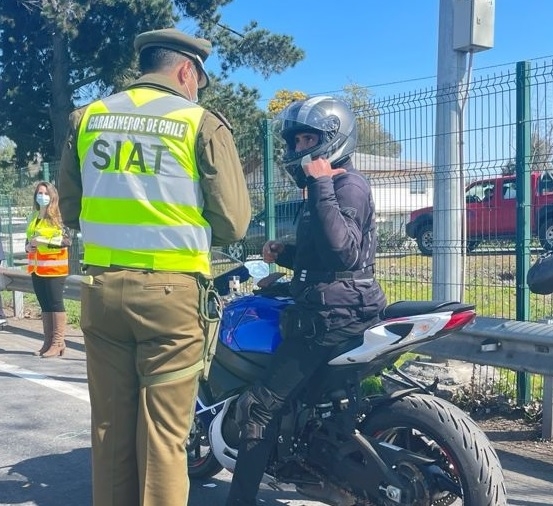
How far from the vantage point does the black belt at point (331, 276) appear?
3434mm

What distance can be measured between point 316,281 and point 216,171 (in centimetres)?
82

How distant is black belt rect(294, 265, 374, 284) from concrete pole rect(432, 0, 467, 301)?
7.91 ft

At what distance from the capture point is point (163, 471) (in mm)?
2994

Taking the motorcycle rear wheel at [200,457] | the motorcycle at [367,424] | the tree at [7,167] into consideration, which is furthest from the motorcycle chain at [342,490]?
the tree at [7,167]

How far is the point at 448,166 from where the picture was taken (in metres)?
5.74

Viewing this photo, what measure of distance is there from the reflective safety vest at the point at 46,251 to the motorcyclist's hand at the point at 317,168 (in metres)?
5.20

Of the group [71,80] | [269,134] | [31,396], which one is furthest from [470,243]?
[71,80]

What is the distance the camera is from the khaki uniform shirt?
9.58ft

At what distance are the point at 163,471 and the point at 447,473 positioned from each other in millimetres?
1257

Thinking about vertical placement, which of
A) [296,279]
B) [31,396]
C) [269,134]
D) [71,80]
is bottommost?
[31,396]

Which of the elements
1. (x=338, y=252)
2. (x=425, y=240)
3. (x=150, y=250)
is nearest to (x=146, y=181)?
(x=150, y=250)

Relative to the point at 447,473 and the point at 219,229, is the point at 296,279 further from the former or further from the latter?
the point at 447,473

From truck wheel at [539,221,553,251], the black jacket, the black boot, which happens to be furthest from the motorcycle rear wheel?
truck wheel at [539,221,553,251]

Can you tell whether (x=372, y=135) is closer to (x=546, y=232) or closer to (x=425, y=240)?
(x=425, y=240)
